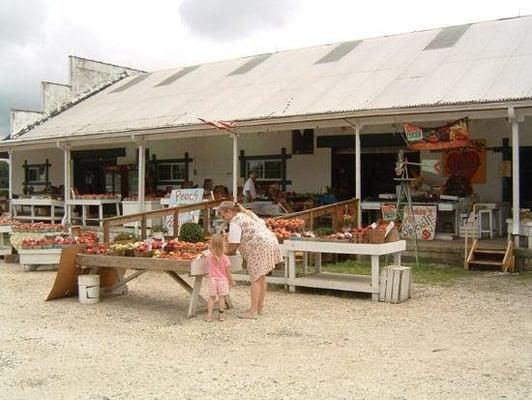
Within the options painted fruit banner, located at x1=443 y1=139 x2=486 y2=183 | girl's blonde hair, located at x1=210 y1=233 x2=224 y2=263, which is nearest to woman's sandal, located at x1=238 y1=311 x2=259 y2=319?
girl's blonde hair, located at x1=210 y1=233 x2=224 y2=263

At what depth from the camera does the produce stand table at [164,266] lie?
747cm

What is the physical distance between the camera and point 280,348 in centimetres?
593

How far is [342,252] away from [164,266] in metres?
2.49

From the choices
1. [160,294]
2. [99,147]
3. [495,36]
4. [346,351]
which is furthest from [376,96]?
[99,147]

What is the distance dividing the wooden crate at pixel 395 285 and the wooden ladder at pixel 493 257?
2.87 m

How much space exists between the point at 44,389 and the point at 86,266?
401 cm

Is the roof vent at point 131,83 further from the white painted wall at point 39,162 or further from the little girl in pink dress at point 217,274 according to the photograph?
the little girl in pink dress at point 217,274

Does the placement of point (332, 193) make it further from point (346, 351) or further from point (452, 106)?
point (346, 351)

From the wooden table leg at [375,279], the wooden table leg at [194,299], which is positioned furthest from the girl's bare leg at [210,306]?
the wooden table leg at [375,279]

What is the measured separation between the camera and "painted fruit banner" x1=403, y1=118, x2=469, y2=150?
11.0 metres

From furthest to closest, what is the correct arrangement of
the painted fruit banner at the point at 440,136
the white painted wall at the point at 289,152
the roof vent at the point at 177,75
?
the roof vent at the point at 177,75, the white painted wall at the point at 289,152, the painted fruit banner at the point at 440,136

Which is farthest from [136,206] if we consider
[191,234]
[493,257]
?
[493,257]

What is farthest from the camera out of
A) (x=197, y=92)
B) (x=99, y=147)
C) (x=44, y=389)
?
(x=99, y=147)

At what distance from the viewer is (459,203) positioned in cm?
1252
